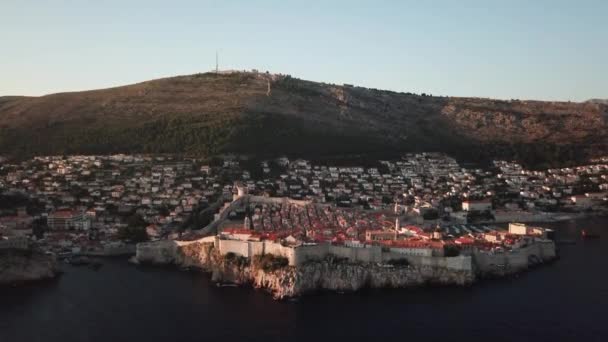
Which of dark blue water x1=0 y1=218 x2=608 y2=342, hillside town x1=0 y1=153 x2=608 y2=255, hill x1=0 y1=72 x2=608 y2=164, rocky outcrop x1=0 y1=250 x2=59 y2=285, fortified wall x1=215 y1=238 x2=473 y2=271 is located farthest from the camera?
hill x1=0 y1=72 x2=608 y2=164

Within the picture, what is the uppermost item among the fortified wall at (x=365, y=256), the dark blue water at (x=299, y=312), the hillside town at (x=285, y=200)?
the hillside town at (x=285, y=200)

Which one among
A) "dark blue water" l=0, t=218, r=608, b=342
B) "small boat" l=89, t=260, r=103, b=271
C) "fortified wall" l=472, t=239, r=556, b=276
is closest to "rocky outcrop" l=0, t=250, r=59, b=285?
"dark blue water" l=0, t=218, r=608, b=342

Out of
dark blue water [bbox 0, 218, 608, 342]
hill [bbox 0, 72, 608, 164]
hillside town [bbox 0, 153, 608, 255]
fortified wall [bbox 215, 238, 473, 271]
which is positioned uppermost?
hill [bbox 0, 72, 608, 164]

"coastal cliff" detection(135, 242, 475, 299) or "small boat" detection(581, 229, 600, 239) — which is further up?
"small boat" detection(581, 229, 600, 239)

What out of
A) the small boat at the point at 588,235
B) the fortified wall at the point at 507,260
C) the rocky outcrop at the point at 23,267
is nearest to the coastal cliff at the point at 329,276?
the fortified wall at the point at 507,260

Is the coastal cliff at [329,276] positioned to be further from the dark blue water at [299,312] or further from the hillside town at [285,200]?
the hillside town at [285,200]

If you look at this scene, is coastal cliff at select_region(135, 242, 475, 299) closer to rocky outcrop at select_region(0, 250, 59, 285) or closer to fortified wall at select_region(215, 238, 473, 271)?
fortified wall at select_region(215, 238, 473, 271)

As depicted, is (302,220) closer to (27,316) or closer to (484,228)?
(484,228)

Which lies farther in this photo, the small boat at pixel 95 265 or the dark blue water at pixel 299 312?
the small boat at pixel 95 265
